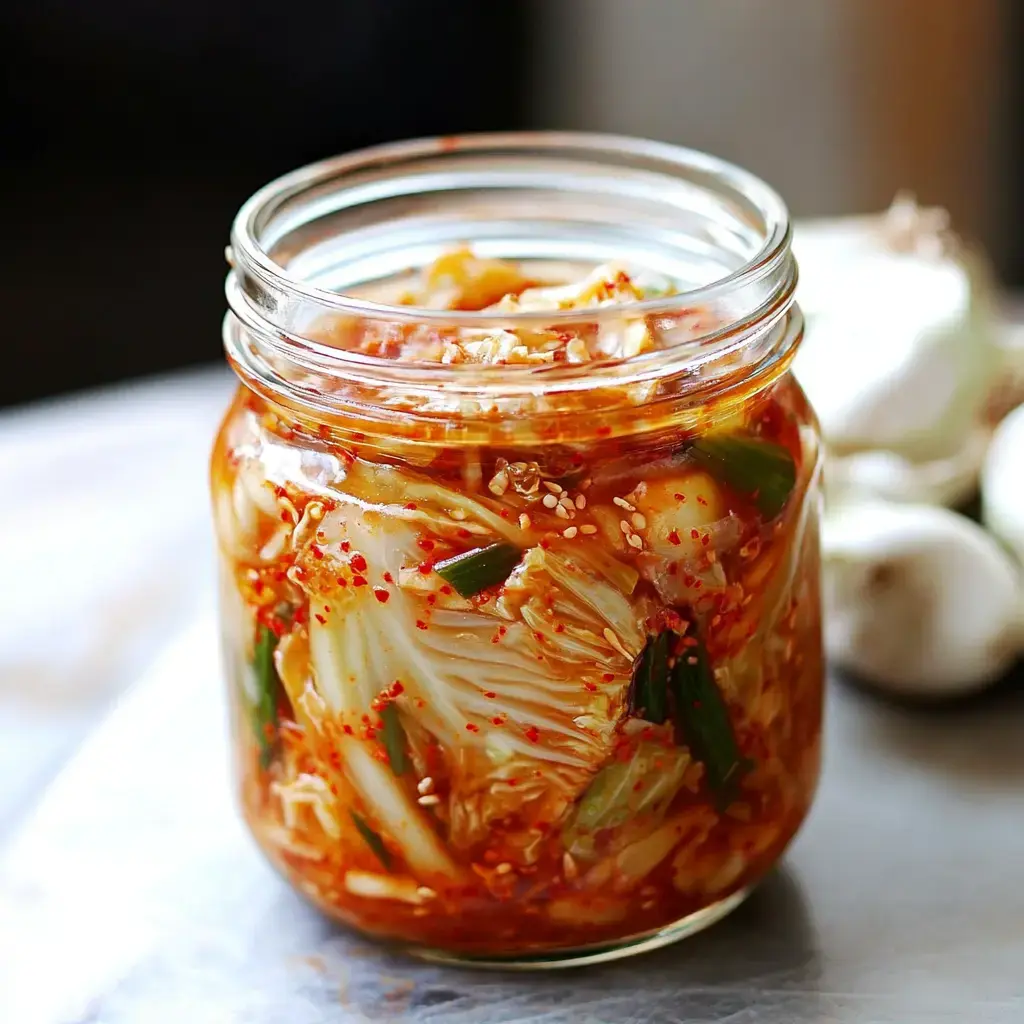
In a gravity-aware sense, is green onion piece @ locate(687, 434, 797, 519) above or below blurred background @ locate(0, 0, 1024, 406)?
above

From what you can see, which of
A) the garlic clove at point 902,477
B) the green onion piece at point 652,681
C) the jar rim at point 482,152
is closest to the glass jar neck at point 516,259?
the jar rim at point 482,152

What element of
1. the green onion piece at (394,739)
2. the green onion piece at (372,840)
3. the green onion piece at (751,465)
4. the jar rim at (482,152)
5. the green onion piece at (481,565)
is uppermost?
the jar rim at (482,152)

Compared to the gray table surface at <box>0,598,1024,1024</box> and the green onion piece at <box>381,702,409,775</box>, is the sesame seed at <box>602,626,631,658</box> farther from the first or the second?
the gray table surface at <box>0,598,1024,1024</box>

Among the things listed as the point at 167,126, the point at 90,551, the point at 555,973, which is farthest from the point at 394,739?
the point at 167,126

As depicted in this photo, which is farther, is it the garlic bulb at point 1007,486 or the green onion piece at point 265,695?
the garlic bulb at point 1007,486

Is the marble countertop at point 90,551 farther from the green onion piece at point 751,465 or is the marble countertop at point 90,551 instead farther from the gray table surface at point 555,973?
the green onion piece at point 751,465

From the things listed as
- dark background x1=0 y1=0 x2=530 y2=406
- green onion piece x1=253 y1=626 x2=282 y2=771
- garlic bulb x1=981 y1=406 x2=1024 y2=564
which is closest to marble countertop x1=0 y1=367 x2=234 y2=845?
green onion piece x1=253 y1=626 x2=282 y2=771
